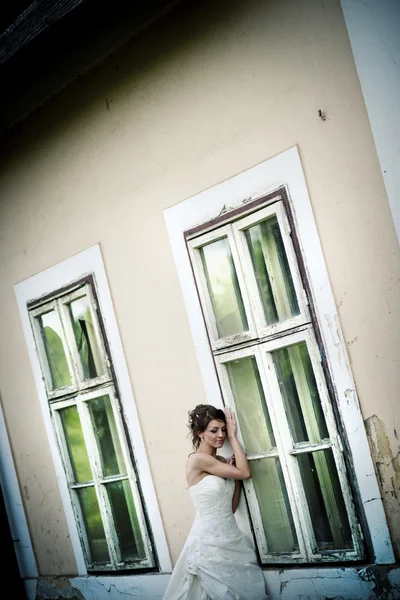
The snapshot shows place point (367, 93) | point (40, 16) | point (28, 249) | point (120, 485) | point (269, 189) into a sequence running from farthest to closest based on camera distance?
point (28, 249) < point (120, 485) < point (40, 16) < point (269, 189) < point (367, 93)

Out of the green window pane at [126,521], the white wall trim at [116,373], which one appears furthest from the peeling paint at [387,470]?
the green window pane at [126,521]

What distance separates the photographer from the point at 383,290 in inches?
124

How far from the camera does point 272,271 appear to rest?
363 centimetres

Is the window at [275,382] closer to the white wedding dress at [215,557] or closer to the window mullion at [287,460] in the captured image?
the window mullion at [287,460]

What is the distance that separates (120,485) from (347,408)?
1.87 m

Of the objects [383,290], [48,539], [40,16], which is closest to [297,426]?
[383,290]

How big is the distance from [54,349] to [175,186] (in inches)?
63.4

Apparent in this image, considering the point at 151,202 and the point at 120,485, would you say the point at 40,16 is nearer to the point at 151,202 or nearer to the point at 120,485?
the point at 151,202

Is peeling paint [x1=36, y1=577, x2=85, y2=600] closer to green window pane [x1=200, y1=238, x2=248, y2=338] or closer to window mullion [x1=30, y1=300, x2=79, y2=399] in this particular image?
window mullion [x1=30, y1=300, x2=79, y2=399]

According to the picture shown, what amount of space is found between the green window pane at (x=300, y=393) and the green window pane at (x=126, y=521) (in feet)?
4.66

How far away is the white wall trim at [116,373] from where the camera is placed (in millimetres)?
4262

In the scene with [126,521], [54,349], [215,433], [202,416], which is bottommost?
[126,521]

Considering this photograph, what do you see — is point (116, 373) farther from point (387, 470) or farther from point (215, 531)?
point (387, 470)

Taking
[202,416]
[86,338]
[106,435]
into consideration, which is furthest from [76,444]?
[202,416]
